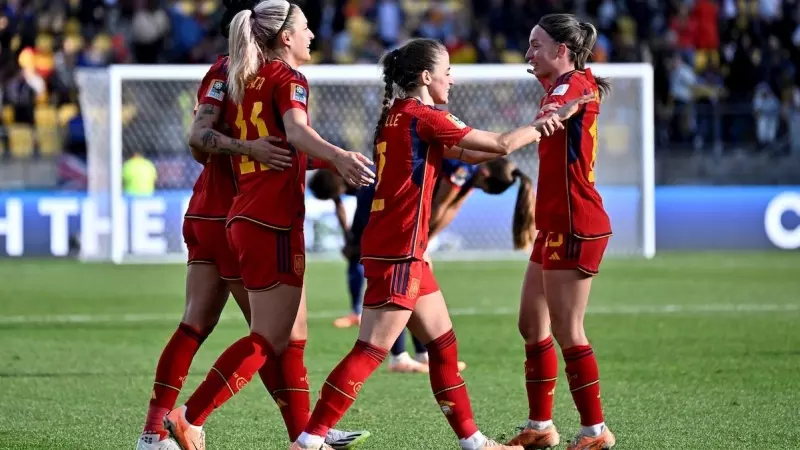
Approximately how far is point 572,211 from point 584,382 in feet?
2.44

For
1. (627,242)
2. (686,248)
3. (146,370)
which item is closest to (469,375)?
(146,370)

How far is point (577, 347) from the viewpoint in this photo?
620 centimetres

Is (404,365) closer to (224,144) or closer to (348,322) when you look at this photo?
(348,322)

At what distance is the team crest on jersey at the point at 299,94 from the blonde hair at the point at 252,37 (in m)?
0.21

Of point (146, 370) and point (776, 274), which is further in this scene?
point (776, 274)

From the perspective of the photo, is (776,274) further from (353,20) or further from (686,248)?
(353,20)

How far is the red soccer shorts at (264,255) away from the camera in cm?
573

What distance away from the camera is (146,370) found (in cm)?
938

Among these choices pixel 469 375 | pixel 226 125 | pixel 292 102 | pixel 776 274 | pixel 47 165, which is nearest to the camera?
pixel 292 102

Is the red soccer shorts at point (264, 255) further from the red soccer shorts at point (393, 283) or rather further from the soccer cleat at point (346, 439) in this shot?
the soccer cleat at point (346, 439)

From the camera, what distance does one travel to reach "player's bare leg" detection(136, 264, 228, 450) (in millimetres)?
6031

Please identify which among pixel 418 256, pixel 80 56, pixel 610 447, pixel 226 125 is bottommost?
pixel 610 447

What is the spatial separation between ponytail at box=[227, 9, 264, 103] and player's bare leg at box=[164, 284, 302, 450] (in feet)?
2.73

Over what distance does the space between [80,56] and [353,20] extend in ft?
15.4
